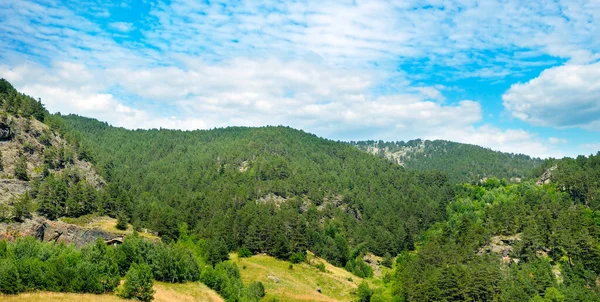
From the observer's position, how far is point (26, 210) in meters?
95.1

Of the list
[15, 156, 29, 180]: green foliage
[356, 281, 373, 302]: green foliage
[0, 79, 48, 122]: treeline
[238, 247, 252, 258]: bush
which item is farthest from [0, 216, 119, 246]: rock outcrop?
[0, 79, 48, 122]: treeline

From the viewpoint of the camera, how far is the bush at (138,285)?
174ft

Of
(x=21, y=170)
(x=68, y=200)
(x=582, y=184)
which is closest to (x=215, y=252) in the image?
(x=68, y=200)

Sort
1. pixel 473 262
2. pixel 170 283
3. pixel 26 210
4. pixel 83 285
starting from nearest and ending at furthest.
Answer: pixel 83 285 < pixel 170 283 < pixel 26 210 < pixel 473 262

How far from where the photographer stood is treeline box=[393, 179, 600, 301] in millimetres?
90750

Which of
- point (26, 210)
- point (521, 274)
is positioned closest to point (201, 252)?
point (26, 210)

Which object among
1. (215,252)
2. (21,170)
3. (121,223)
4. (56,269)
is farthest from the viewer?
(21,170)

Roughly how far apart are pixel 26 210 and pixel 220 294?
2255 inches

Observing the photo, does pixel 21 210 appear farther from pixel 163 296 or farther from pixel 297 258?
pixel 297 258

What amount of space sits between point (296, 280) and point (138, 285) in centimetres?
5143

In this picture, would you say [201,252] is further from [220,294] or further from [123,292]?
[123,292]

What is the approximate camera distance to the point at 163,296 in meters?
59.8

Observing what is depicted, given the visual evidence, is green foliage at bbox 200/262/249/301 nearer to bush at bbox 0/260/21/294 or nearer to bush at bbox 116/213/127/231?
bush at bbox 0/260/21/294

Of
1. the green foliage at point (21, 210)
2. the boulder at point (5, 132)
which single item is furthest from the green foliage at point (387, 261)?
the boulder at point (5, 132)
